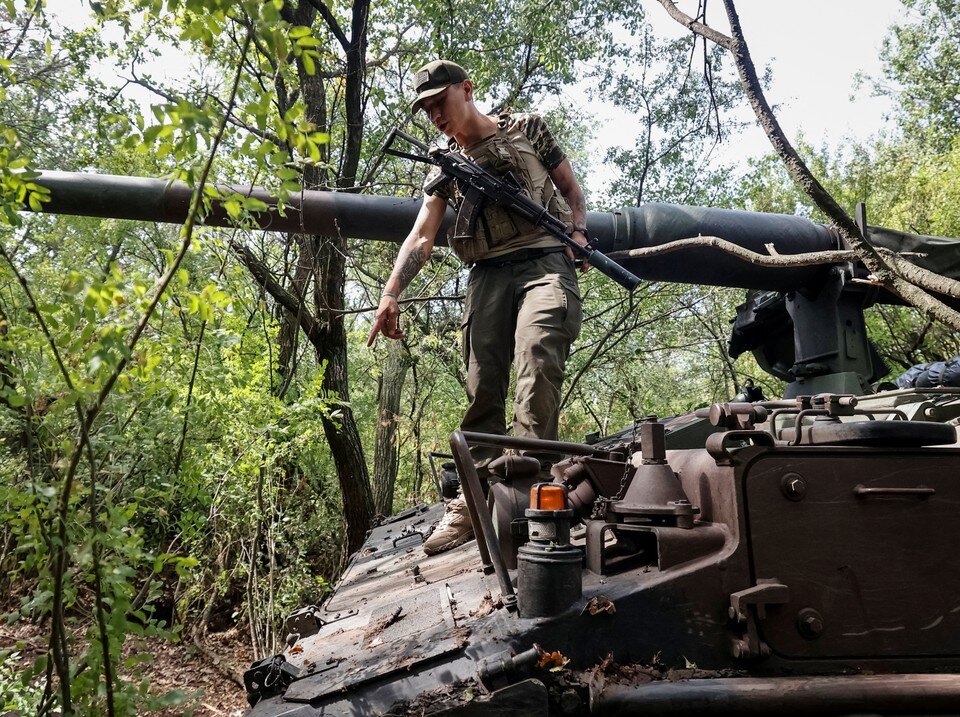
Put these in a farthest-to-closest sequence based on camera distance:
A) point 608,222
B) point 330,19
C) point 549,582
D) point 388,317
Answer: point 330,19 < point 608,222 < point 388,317 < point 549,582

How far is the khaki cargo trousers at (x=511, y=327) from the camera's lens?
3469mm

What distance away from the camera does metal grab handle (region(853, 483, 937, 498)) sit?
7.20 feet

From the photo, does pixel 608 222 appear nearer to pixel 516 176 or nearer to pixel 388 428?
pixel 516 176

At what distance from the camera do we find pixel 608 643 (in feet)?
6.56

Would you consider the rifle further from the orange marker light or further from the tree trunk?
the tree trunk

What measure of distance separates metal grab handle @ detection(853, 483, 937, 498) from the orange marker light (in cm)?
78

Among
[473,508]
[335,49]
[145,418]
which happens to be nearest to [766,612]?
[473,508]

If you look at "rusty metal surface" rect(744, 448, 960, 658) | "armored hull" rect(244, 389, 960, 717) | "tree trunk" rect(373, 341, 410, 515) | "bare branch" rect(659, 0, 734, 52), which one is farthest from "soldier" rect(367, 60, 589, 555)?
"tree trunk" rect(373, 341, 410, 515)

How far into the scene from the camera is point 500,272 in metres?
3.84

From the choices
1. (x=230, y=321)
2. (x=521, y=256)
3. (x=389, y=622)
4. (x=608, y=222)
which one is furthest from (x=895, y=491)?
(x=230, y=321)

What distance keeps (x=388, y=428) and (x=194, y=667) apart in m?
5.38

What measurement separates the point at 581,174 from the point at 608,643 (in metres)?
13.6

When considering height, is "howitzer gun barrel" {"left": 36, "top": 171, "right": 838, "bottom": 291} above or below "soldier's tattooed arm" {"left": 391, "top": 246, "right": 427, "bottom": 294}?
above

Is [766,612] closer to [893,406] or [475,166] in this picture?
[893,406]
